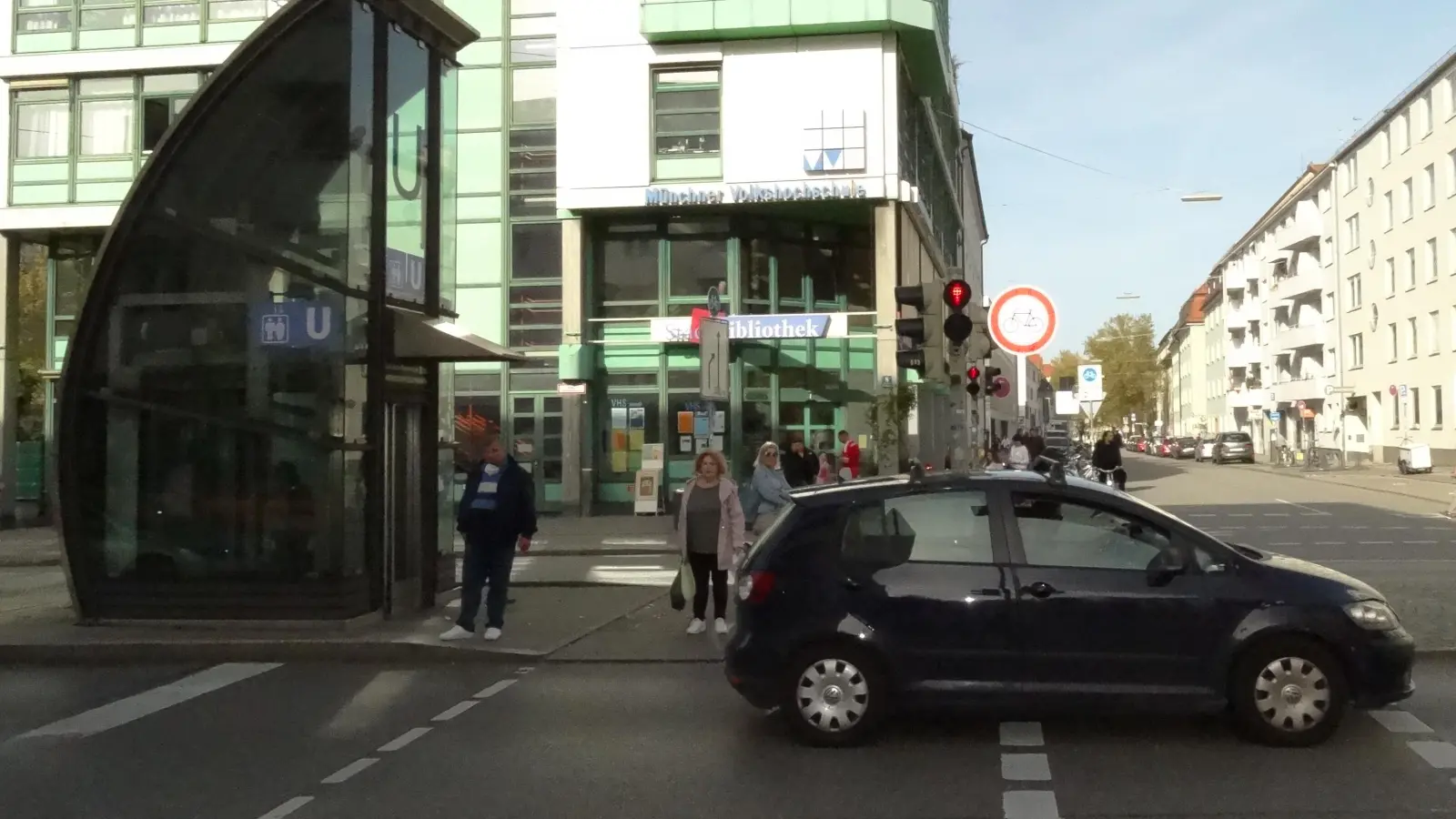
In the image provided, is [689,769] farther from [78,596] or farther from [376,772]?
[78,596]

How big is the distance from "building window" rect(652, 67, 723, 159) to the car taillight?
A: 22.2 m

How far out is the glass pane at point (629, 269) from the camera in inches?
1192

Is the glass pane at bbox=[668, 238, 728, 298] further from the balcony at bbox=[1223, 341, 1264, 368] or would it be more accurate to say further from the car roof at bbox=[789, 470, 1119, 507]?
the balcony at bbox=[1223, 341, 1264, 368]

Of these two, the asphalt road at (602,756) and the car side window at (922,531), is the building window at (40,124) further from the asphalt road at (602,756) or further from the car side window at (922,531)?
the car side window at (922,531)

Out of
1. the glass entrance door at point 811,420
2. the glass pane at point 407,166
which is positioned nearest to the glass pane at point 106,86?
the glass entrance door at point 811,420

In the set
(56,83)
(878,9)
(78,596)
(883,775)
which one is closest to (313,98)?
(78,596)

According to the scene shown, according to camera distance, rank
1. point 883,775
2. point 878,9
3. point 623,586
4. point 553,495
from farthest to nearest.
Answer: point 553,495
point 878,9
point 623,586
point 883,775

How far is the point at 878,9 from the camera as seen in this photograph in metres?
28.0

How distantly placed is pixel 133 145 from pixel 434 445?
61.4ft

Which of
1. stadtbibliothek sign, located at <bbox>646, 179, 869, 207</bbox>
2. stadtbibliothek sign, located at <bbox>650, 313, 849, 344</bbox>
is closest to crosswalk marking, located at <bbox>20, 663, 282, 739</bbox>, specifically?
stadtbibliothek sign, located at <bbox>650, 313, 849, 344</bbox>

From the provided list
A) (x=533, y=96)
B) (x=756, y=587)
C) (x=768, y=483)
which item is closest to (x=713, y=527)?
(x=768, y=483)

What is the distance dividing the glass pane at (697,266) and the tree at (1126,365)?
71.5 m

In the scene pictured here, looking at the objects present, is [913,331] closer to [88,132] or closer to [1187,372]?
[88,132]

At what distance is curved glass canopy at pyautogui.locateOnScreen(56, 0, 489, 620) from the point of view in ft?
38.2
